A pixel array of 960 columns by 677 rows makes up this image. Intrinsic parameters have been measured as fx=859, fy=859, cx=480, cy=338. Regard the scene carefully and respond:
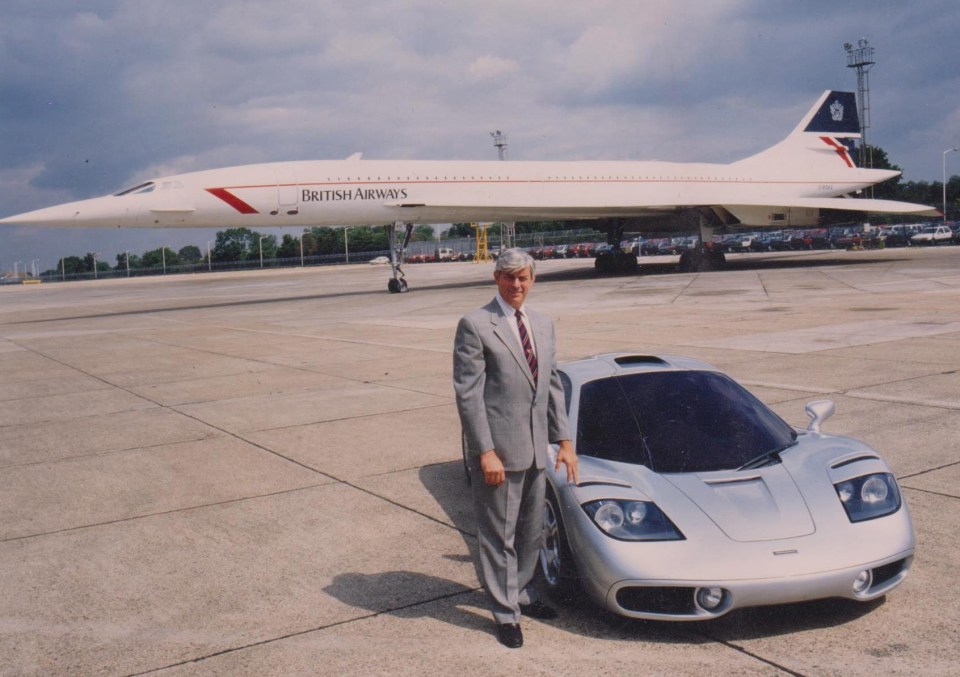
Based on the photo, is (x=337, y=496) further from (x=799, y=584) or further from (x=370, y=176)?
(x=370, y=176)

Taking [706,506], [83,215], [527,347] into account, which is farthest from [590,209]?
[527,347]

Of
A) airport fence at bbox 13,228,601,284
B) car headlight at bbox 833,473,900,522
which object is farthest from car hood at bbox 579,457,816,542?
airport fence at bbox 13,228,601,284

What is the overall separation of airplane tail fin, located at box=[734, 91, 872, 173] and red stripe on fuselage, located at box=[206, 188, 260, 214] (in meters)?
A: 23.5

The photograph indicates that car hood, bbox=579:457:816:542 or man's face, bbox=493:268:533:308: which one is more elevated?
man's face, bbox=493:268:533:308

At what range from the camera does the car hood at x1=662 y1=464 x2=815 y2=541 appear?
393 cm

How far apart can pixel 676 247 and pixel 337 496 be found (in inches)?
2809

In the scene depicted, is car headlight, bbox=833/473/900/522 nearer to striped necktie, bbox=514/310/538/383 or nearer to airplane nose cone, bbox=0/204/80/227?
striped necktie, bbox=514/310/538/383

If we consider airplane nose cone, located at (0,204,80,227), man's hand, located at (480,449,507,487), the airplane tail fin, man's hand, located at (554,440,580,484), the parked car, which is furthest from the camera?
the parked car

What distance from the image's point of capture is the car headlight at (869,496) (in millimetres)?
4129

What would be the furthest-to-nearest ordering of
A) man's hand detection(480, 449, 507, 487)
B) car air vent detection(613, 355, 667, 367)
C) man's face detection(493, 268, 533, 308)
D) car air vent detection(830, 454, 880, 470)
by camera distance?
1. car air vent detection(613, 355, 667, 367)
2. car air vent detection(830, 454, 880, 470)
3. man's face detection(493, 268, 533, 308)
4. man's hand detection(480, 449, 507, 487)

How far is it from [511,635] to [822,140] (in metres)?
41.1

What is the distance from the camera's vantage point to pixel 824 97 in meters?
40.3

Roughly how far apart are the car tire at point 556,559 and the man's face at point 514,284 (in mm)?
1115

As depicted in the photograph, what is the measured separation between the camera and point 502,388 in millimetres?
3889
